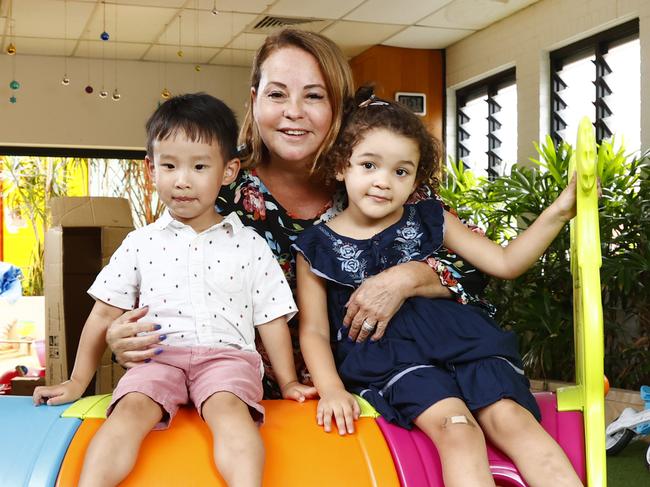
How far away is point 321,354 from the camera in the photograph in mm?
1397

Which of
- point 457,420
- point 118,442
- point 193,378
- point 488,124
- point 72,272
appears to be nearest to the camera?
point 118,442

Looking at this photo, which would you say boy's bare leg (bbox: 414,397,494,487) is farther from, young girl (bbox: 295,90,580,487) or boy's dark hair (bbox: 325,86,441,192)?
boy's dark hair (bbox: 325,86,441,192)

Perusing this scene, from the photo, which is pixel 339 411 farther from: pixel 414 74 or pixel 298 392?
pixel 414 74

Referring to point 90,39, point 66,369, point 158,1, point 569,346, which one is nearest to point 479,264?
point 66,369

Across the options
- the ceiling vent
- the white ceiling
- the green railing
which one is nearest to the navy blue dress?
the green railing

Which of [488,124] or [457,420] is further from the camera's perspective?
[488,124]

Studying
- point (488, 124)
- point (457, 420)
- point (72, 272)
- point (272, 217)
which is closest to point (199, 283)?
point (272, 217)

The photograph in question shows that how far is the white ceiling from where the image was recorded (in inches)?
233

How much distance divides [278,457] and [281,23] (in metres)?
5.69

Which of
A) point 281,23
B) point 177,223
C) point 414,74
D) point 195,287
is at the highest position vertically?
point 281,23

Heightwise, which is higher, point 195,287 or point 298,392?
point 195,287

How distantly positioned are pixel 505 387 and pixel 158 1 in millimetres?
5128

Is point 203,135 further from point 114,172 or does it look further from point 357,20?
point 114,172

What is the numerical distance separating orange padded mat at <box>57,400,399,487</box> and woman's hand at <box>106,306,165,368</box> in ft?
0.41
